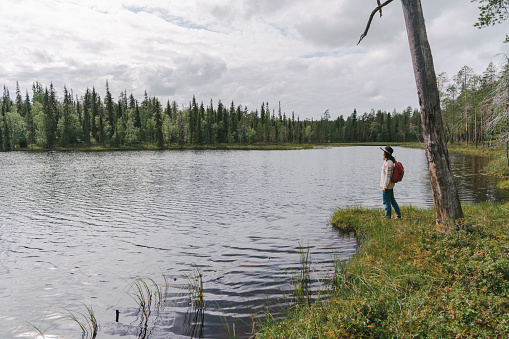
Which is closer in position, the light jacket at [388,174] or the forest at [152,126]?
the light jacket at [388,174]

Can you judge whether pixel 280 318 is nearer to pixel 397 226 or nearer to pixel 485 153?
pixel 397 226

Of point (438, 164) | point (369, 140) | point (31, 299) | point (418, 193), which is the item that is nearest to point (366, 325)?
point (438, 164)

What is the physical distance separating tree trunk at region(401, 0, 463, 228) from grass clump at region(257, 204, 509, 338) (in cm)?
92

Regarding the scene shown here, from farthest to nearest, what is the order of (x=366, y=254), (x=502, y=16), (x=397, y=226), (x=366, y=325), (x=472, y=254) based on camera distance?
(x=502, y=16) < (x=397, y=226) < (x=366, y=254) < (x=472, y=254) < (x=366, y=325)

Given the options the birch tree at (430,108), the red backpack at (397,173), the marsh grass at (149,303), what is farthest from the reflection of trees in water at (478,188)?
the marsh grass at (149,303)

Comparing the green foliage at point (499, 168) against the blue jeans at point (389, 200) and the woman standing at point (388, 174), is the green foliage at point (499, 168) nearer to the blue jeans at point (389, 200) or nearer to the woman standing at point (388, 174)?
the blue jeans at point (389, 200)

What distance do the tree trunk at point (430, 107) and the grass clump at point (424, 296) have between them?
36.1 inches

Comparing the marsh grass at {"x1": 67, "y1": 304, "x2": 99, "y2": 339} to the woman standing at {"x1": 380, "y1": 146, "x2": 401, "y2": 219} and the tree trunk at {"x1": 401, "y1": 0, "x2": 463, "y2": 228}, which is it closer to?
the tree trunk at {"x1": 401, "y1": 0, "x2": 463, "y2": 228}

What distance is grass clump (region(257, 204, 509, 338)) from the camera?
4.36 m

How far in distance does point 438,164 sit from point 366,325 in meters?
5.60

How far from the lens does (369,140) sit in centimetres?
17350

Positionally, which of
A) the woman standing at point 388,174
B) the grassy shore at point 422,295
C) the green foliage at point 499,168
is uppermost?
the woman standing at point 388,174

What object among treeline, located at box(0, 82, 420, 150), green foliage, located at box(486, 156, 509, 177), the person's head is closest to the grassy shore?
the person's head

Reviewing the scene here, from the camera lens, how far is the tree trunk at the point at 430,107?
27.2 feet
